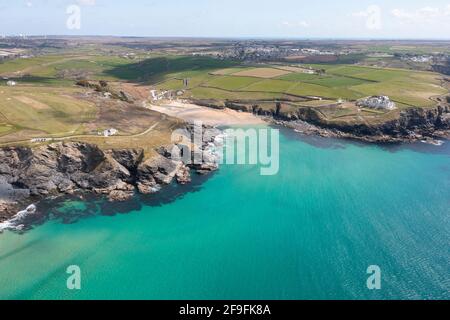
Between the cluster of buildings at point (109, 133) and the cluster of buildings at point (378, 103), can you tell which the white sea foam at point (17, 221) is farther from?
the cluster of buildings at point (378, 103)

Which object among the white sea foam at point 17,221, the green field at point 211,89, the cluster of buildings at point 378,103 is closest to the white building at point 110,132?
the green field at point 211,89

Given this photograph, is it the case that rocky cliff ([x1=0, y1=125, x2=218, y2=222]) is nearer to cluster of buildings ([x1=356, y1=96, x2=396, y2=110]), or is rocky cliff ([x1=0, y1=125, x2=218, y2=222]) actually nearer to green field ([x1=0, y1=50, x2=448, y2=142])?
green field ([x1=0, y1=50, x2=448, y2=142])

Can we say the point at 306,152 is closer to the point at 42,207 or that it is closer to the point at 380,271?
the point at 380,271

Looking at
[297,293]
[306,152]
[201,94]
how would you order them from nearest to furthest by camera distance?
[297,293] → [306,152] → [201,94]

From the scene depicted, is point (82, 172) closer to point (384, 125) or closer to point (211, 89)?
point (384, 125)

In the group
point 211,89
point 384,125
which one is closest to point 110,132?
point 384,125
